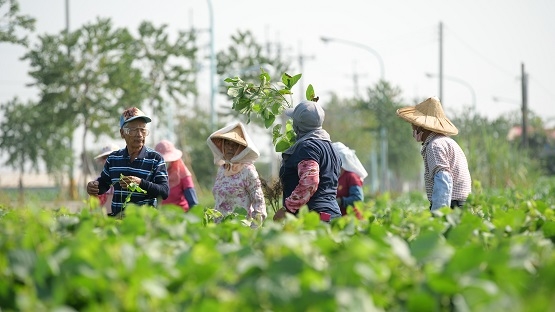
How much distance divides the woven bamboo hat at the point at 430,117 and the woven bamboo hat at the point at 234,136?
1271 millimetres

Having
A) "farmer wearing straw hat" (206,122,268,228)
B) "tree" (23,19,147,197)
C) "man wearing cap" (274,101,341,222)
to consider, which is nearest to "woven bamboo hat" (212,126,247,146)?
"farmer wearing straw hat" (206,122,268,228)

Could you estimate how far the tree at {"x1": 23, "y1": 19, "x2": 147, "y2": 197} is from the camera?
3003 cm

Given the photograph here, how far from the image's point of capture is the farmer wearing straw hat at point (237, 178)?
745cm

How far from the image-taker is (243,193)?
7.48m

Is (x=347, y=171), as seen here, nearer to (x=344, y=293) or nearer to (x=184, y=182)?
(x=184, y=182)

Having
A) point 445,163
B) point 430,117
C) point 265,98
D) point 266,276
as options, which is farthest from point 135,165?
point 266,276

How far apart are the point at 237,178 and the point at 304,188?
114 centimetres

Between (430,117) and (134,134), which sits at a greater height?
(430,117)

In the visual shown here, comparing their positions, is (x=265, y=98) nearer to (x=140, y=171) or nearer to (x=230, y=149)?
(x=230, y=149)

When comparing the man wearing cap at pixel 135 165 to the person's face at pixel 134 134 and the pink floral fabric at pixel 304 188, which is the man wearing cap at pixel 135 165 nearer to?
the person's face at pixel 134 134

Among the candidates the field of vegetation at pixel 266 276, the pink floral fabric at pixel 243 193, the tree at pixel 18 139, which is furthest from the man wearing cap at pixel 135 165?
the tree at pixel 18 139

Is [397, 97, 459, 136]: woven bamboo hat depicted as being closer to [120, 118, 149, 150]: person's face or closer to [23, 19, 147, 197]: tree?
[120, 118, 149, 150]: person's face

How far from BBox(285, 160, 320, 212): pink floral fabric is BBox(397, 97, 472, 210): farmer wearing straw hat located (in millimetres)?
829

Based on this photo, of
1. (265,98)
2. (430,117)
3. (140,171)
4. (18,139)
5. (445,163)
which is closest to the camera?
(445,163)
